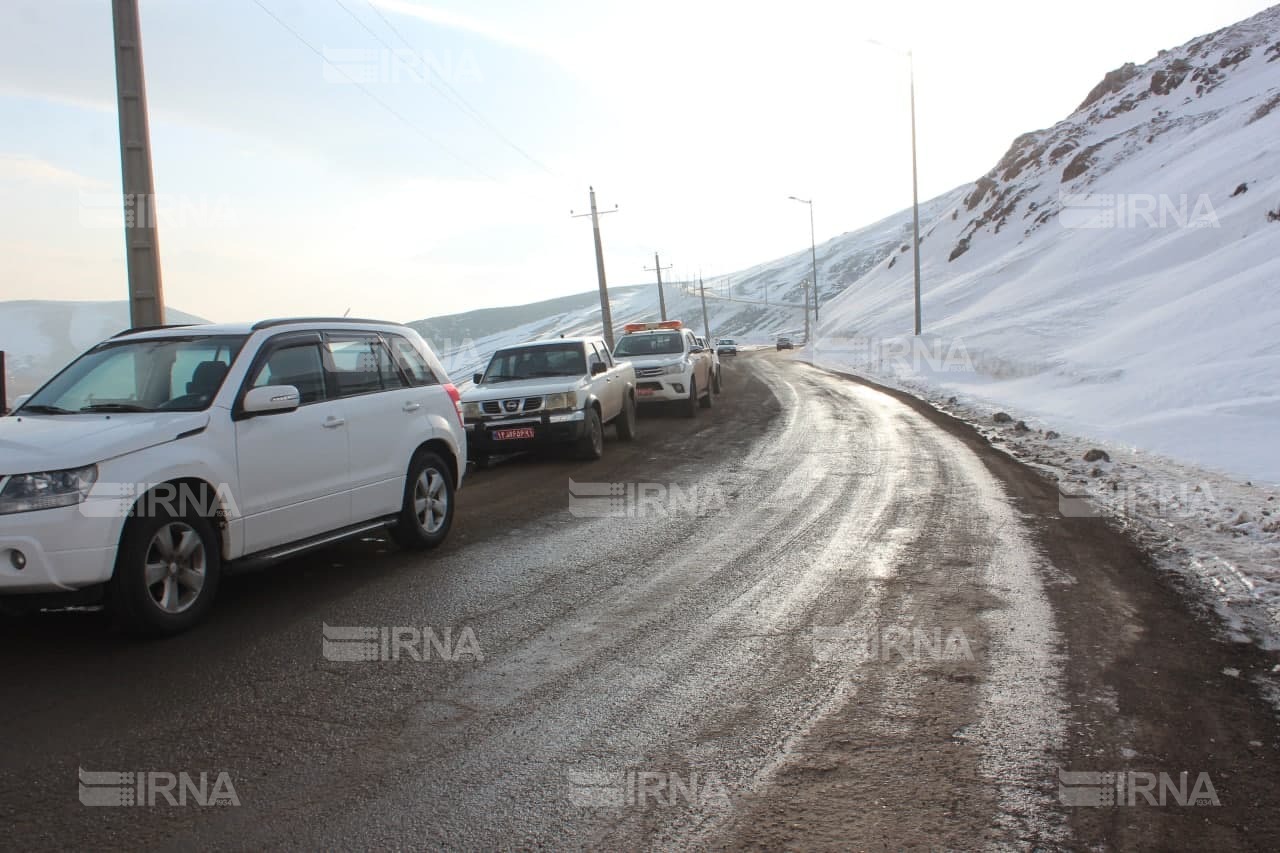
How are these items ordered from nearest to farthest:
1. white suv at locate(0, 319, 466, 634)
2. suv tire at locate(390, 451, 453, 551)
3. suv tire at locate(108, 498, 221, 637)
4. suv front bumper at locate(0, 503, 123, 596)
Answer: suv front bumper at locate(0, 503, 123, 596) → white suv at locate(0, 319, 466, 634) → suv tire at locate(108, 498, 221, 637) → suv tire at locate(390, 451, 453, 551)

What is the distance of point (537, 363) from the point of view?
531 inches

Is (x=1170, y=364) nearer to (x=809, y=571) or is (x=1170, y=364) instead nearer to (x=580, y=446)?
(x=580, y=446)

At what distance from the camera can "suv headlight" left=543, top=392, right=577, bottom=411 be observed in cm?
1220

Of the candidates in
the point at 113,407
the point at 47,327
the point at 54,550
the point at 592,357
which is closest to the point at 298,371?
the point at 113,407

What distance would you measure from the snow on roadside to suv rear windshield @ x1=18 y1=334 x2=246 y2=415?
20.6ft

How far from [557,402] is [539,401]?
0.24 m

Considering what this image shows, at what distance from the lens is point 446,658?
496 cm

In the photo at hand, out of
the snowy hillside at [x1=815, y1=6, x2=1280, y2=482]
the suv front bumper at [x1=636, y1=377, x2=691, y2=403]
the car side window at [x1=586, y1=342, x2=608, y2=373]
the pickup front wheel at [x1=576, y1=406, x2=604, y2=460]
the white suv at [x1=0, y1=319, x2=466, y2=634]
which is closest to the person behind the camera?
the white suv at [x1=0, y1=319, x2=466, y2=634]

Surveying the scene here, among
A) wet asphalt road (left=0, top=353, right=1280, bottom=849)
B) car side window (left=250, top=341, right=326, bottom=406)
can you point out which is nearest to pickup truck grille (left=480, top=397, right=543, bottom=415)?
wet asphalt road (left=0, top=353, right=1280, bottom=849)

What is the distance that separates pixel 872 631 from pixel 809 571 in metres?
1.33

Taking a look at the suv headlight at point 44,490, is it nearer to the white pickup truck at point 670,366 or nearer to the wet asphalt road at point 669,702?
the wet asphalt road at point 669,702

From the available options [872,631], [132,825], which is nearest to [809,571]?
[872,631]

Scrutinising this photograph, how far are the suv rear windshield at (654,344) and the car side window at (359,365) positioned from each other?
40.9ft

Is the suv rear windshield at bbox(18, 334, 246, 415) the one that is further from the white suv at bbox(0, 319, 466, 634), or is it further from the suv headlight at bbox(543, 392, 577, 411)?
the suv headlight at bbox(543, 392, 577, 411)
